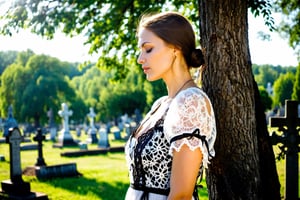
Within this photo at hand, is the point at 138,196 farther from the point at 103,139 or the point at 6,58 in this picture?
the point at 6,58

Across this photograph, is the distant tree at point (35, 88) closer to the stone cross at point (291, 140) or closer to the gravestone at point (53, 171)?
the gravestone at point (53, 171)

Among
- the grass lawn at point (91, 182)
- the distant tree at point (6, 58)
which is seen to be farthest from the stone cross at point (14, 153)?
the distant tree at point (6, 58)

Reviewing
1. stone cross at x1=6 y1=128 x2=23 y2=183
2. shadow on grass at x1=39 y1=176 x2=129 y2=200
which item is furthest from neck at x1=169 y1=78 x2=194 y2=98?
stone cross at x1=6 y1=128 x2=23 y2=183

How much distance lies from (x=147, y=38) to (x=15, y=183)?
8.13 m

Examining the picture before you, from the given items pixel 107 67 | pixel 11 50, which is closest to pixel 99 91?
pixel 11 50

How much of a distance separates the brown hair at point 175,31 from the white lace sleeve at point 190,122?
0.26 meters

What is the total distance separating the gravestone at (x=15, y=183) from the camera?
9162mm

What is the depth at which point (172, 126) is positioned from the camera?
223 cm

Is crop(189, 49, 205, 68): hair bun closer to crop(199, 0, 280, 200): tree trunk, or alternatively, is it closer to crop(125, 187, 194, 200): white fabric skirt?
crop(125, 187, 194, 200): white fabric skirt

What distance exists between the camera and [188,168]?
210 cm

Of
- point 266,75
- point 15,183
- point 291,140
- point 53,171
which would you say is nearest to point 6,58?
point 266,75

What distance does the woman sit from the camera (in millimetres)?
2141

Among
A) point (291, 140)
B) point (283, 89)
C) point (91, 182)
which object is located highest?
point (283, 89)

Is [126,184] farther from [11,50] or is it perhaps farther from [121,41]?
[11,50]
